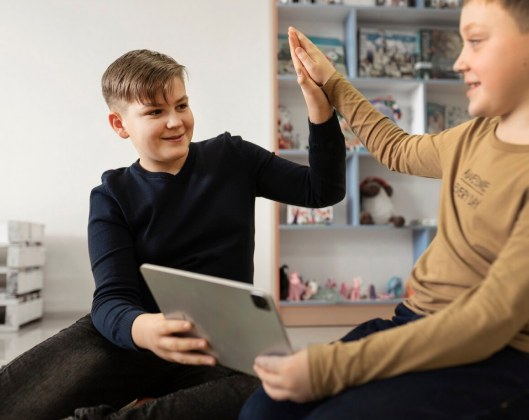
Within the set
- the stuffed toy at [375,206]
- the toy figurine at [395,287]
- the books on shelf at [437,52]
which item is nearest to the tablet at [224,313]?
the stuffed toy at [375,206]

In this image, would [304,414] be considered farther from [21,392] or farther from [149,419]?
[21,392]

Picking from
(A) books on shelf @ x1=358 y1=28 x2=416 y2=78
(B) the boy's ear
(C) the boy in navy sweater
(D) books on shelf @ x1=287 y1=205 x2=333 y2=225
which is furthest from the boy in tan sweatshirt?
(A) books on shelf @ x1=358 y1=28 x2=416 y2=78

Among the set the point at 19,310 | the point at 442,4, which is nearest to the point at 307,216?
the point at 442,4

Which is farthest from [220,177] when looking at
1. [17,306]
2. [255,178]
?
[17,306]

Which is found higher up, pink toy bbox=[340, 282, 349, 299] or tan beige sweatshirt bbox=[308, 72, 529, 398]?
tan beige sweatshirt bbox=[308, 72, 529, 398]

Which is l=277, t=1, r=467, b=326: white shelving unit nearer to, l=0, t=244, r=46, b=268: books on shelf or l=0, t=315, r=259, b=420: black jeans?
l=0, t=244, r=46, b=268: books on shelf

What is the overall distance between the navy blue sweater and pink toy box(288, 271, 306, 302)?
1789 mm

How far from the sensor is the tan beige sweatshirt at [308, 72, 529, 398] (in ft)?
2.01

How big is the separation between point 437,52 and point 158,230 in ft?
8.58

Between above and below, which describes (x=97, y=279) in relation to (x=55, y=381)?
above

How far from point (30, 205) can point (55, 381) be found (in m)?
2.42

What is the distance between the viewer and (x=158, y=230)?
46.8 inches

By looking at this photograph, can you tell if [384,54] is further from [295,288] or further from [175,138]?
[175,138]

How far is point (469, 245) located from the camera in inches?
28.7
